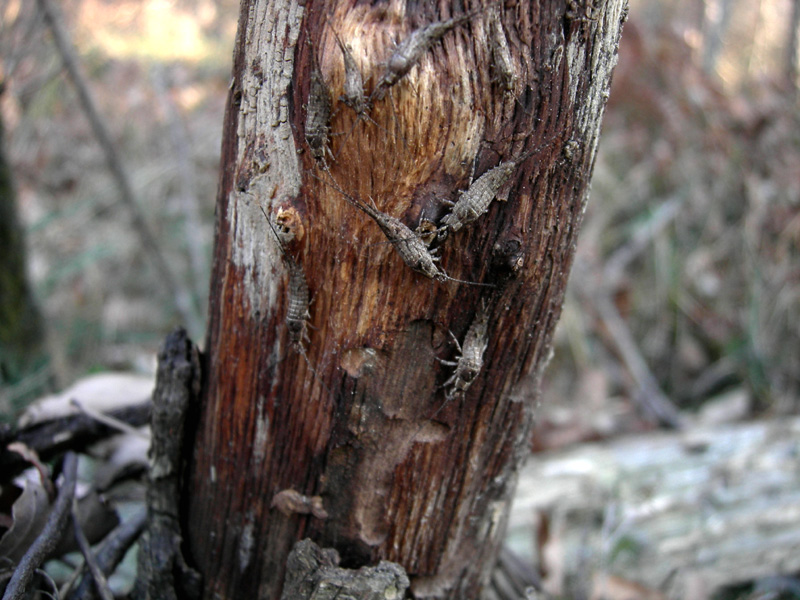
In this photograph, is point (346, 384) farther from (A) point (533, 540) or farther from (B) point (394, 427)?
(A) point (533, 540)

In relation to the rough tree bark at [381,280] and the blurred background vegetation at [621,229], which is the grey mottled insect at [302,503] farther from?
→ the blurred background vegetation at [621,229]

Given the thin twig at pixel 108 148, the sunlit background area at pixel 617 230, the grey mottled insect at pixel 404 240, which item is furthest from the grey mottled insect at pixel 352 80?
the sunlit background area at pixel 617 230

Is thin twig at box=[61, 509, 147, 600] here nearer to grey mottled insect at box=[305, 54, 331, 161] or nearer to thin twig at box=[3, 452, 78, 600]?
thin twig at box=[3, 452, 78, 600]

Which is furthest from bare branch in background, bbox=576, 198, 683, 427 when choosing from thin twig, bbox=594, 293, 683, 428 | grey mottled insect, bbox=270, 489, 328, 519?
grey mottled insect, bbox=270, 489, 328, 519

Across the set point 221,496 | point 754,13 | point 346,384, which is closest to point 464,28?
point 346,384

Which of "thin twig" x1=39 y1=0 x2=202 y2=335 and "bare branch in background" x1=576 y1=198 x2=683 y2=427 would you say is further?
"bare branch in background" x1=576 y1=198 x2=683 y2=427

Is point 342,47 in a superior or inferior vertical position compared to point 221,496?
superior
